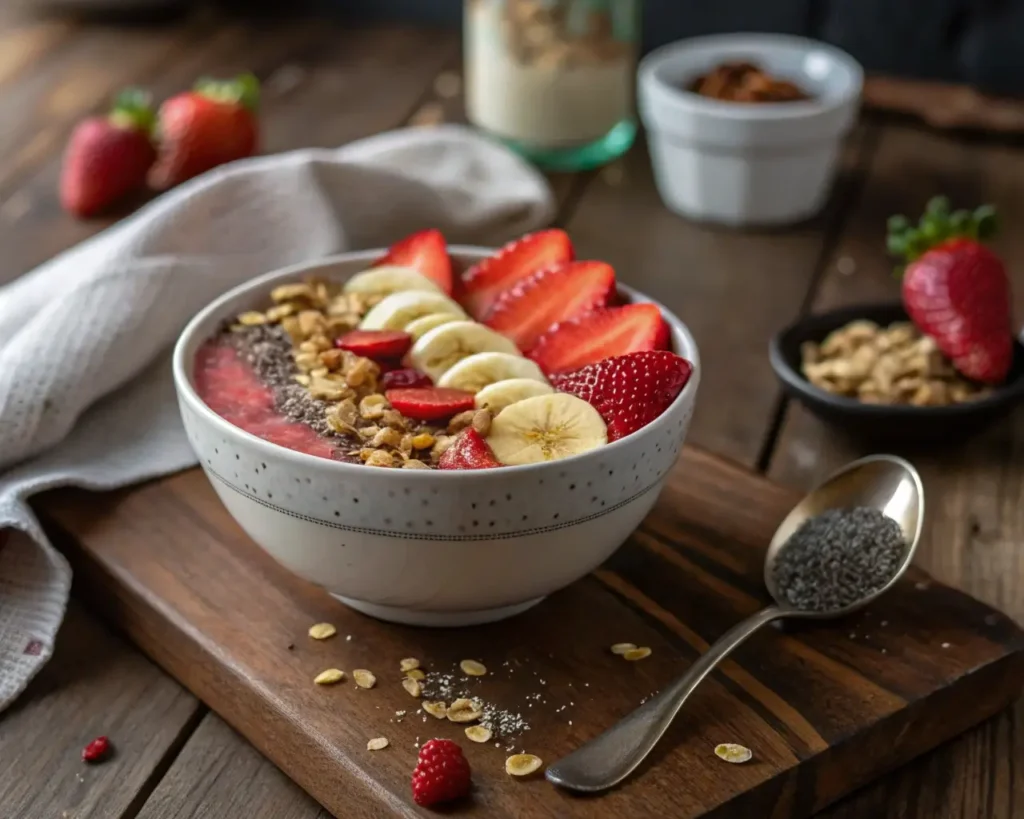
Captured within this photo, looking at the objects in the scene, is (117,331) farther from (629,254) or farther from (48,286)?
(629,254)

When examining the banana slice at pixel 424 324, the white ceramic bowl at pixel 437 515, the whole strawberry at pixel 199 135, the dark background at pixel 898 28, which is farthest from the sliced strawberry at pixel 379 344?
the dark background at pixel 898 28

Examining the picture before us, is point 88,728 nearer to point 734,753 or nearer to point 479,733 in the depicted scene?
point 479,733

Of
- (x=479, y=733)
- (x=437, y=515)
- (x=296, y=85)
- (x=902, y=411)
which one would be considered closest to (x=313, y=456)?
(x=437, y=515)

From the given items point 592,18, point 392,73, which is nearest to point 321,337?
point 592,18

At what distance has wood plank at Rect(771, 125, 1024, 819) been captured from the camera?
0.79 meters

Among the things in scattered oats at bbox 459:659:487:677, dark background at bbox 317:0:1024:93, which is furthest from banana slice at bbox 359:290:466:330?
dark background at bbox 317:0:1024:93

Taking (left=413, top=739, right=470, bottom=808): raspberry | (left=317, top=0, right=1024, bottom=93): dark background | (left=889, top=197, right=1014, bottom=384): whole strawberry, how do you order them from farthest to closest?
1. (left=317, top=0, right=1024, bottom=93): dark background
2. (left=889, top=197, right=1014, bottom=384): whole strawberry
3. (left=413, top=739, right=470, bottom=808): raspberry

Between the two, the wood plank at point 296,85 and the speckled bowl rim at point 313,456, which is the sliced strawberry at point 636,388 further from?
the wood plank at point 296,85

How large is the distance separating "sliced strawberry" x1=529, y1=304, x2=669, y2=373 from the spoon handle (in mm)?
213

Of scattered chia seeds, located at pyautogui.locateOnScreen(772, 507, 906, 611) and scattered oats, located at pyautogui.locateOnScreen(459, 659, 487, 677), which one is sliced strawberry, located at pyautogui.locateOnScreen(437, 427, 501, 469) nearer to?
scattered oats, located at pyautogui.locateOnScreen(459, 659, 487, 677)

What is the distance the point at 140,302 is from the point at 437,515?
457mm

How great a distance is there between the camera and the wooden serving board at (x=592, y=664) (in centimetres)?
74

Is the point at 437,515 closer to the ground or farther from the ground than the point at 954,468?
farther from the ground

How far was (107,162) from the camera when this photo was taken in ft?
5.06
